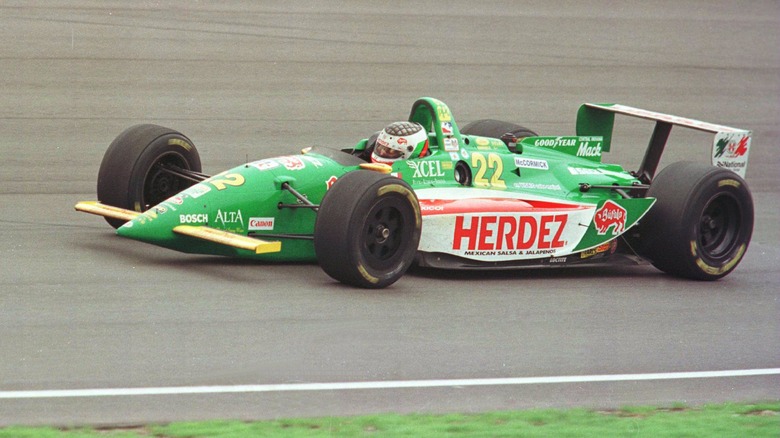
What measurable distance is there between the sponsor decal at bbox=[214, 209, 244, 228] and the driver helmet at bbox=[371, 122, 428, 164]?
1445 mm

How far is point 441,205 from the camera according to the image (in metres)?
9.99

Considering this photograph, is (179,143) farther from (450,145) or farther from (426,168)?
(450,145)

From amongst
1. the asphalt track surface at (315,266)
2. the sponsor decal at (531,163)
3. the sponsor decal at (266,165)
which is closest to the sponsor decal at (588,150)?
the sponsor decal at (531,163)

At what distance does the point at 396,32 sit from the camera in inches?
750

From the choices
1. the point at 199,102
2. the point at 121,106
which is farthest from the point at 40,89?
the point at 199,102

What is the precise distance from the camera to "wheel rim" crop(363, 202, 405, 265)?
9312 mm

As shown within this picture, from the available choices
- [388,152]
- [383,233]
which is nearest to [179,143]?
[388,152]

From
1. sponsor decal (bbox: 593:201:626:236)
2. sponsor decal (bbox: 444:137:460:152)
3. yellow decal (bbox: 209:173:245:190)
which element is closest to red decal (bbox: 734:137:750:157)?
sponsor decal (bbox: 593:201:626:236)

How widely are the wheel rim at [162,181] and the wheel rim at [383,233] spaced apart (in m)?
2.58

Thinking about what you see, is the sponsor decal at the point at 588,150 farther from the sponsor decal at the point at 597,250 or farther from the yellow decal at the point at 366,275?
the yellow decal at the point at 366,275

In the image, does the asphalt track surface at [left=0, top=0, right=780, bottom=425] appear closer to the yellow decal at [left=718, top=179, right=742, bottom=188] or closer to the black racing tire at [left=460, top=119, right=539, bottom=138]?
the yellow decal at [left=718, top=179, right=742, bottom=188]

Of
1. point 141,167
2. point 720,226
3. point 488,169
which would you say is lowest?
point 720,226

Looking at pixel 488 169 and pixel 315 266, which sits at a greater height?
pixel 488 169

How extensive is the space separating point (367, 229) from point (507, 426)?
3255 millimetres
